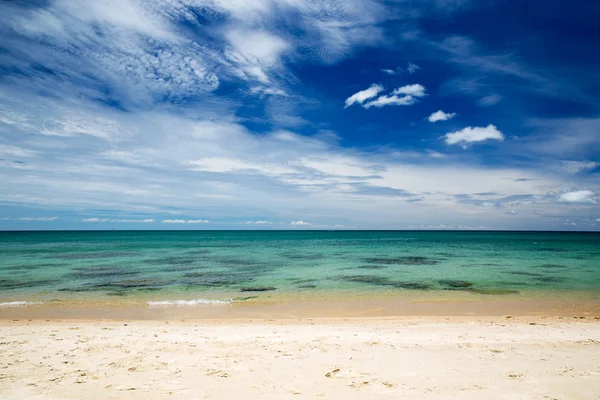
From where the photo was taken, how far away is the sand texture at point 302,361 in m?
6.26

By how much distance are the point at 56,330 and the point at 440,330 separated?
12848 millimetres

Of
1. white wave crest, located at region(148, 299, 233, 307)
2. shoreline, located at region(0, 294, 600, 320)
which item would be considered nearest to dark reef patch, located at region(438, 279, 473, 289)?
shoreline, located at region(0, 294, 600, 320)

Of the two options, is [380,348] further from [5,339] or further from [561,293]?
[561,293]

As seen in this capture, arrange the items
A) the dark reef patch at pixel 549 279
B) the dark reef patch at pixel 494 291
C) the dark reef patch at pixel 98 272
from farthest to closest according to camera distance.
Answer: the dark reef patch at pixel 98 272 → the dark reef patch at pixel 549 279 → the dark reef patch at pixel 494 291

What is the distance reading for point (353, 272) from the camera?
90.9 ft

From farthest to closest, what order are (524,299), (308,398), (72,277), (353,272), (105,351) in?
(353,272), (72,277), (524,299), (105,351), (308,398)

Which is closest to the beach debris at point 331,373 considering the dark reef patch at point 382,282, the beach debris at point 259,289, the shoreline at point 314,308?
the shoreline at point 314,308

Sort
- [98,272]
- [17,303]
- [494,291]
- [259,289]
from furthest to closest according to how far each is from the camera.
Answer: [98,272] → [259,289] → [494,291] → [17,303]

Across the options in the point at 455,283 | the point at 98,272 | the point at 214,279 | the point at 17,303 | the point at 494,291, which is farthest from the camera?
the point at 98,272

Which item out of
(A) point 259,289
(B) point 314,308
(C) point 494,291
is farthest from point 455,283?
(A) point 259,289

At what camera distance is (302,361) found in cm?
786

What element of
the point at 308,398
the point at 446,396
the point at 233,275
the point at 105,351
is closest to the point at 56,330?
the point at 105,351

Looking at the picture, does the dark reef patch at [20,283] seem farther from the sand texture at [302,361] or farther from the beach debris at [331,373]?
the beach debris at [331,373]

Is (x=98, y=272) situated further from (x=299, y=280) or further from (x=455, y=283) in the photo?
(x=455, y=283)
